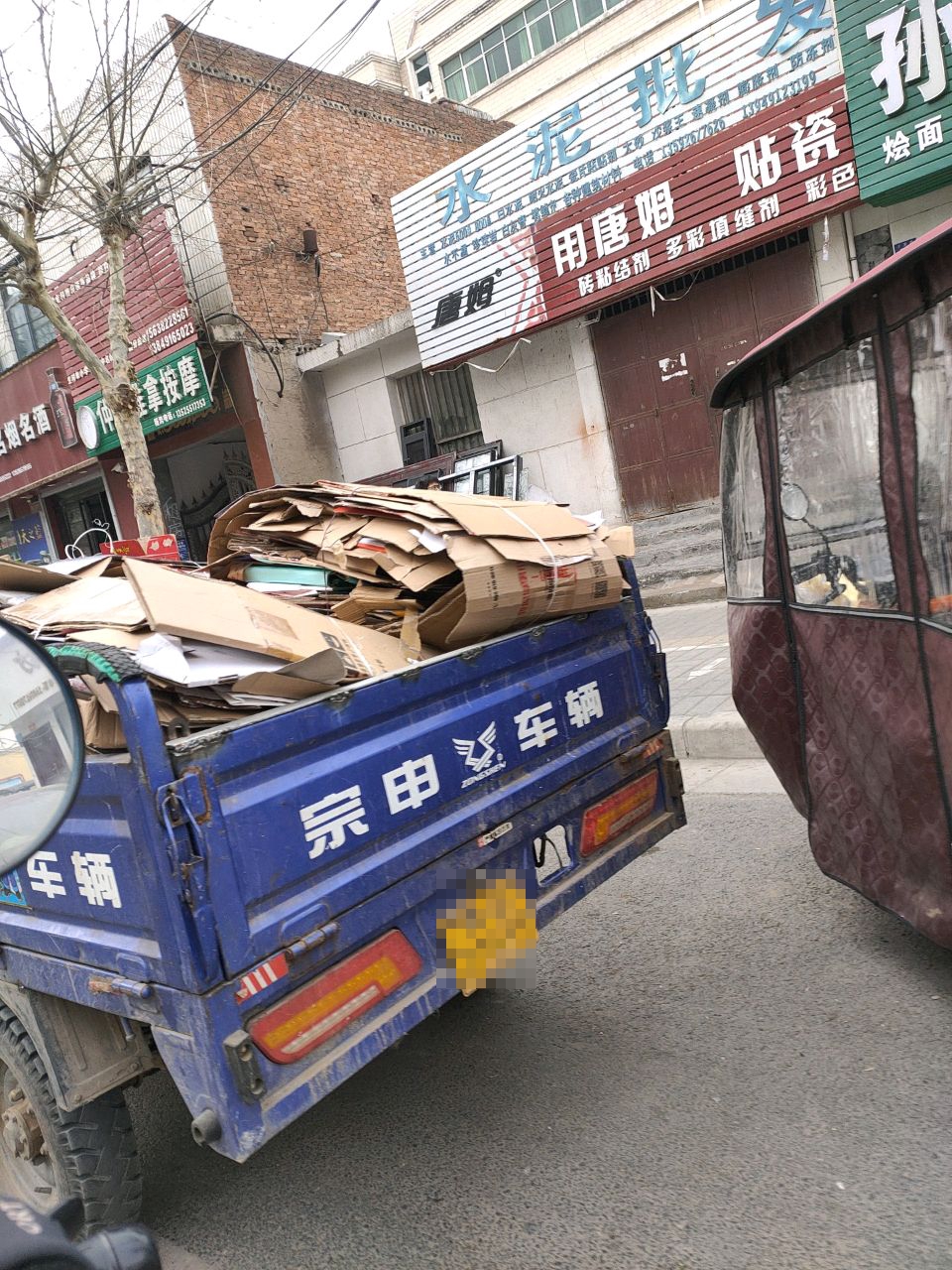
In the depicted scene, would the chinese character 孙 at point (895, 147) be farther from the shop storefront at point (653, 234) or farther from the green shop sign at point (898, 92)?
the shop storefront at point (653, 234)

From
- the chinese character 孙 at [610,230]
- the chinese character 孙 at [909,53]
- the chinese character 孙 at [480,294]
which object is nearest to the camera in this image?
the chinese character 孙 at [909,53]

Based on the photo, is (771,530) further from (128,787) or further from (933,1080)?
(128,787)

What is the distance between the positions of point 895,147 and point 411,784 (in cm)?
826

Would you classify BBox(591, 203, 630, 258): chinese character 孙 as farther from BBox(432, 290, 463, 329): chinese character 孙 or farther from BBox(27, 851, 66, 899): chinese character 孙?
BBox(27, 851, 66, 899): chinese character 孙

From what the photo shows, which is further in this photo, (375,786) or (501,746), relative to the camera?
(501,746)

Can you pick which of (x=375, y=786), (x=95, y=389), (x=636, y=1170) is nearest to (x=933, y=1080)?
(x=636, y=1170)

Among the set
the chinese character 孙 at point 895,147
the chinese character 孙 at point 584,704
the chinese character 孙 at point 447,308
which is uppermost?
the chinese character 孙 at point 447,308

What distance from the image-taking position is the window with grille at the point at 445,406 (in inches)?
526

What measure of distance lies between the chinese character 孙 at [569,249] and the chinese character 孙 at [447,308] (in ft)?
5.10

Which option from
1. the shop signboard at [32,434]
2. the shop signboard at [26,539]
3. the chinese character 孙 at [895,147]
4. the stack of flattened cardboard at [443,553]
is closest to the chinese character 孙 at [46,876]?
the stack of flattened cardboard at [443,553]

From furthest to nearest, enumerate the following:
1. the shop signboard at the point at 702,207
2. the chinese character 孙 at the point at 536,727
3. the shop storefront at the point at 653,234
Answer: the shop storefront at the point at 653,234, the shop signboard at the point at 702,207, the chinese character 孙 at the point at 536,727

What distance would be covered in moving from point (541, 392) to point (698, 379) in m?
2.07

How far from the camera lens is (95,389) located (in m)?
15.8

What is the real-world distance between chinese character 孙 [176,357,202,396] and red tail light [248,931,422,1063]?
12648 mm
